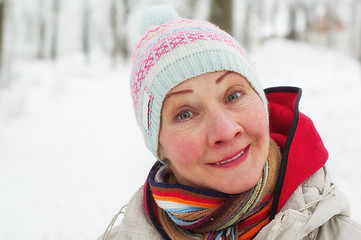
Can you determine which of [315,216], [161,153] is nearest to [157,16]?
[161,153]

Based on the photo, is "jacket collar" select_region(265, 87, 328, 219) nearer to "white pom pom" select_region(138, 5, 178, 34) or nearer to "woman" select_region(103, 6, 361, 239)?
"woman" select_region(103, 6, 361, 239)

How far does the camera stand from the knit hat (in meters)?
1.73

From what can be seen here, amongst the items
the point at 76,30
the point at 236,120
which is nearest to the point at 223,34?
the point at 236,120

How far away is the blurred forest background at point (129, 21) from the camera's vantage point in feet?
77.7

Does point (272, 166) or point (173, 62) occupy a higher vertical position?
point (173, 62)

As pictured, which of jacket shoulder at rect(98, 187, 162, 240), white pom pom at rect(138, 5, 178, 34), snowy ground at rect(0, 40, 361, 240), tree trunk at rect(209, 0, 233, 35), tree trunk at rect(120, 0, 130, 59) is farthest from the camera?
tree trunk at rect(120, 0, 130, 59)

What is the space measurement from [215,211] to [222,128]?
0.42 m

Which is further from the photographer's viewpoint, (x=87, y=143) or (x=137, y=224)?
(x=87, y=143)

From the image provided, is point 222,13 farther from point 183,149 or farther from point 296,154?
point 183,149

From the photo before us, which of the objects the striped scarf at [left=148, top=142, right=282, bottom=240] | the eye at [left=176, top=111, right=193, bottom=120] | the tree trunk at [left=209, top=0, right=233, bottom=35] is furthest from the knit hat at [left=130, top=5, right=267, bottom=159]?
the tree trunk at [left=209, top=0, right=233, bottom=35]

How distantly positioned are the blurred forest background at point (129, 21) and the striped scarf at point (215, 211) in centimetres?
1113

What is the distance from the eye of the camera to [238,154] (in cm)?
164

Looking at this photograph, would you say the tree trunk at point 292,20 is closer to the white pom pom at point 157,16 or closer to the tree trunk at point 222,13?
the tree trunk at point 222,13

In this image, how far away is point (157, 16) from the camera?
218 centimetres
